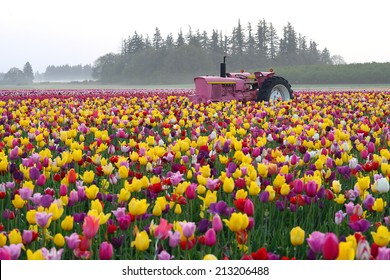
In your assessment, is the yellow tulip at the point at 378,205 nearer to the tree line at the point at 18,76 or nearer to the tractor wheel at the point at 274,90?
the tractor wheel at the point at 274,90

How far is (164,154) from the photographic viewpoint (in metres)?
5.23

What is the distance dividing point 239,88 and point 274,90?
1.12 meters

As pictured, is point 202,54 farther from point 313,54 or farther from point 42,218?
point 42,218

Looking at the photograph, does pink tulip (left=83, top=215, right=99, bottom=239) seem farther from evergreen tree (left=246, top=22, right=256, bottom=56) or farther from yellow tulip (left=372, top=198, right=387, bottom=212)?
evergreen tree (left=246, top=22, right=256, bottom=56)

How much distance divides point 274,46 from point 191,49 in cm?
2353

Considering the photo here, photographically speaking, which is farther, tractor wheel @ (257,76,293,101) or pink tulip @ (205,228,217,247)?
tractor wheel @ (257,76,293,101)

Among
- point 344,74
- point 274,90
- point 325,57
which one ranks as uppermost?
point 325,57

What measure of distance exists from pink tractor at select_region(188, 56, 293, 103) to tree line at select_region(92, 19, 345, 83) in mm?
76586

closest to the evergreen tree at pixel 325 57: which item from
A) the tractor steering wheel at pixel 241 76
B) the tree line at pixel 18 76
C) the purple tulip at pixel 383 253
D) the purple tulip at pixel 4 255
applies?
the tree line at pixel 18 76

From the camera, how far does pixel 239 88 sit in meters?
15.5

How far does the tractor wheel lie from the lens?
14422 mm

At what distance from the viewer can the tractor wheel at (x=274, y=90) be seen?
14.4 meters

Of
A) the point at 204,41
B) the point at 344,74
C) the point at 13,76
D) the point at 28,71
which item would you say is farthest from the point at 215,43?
the point at 28,71

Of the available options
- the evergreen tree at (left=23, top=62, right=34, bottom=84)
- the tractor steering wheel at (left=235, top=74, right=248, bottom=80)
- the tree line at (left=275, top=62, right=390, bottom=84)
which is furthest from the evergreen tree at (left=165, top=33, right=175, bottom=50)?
the tractor steering wheel at (left=235, top=74, right=248, bottom=80)
